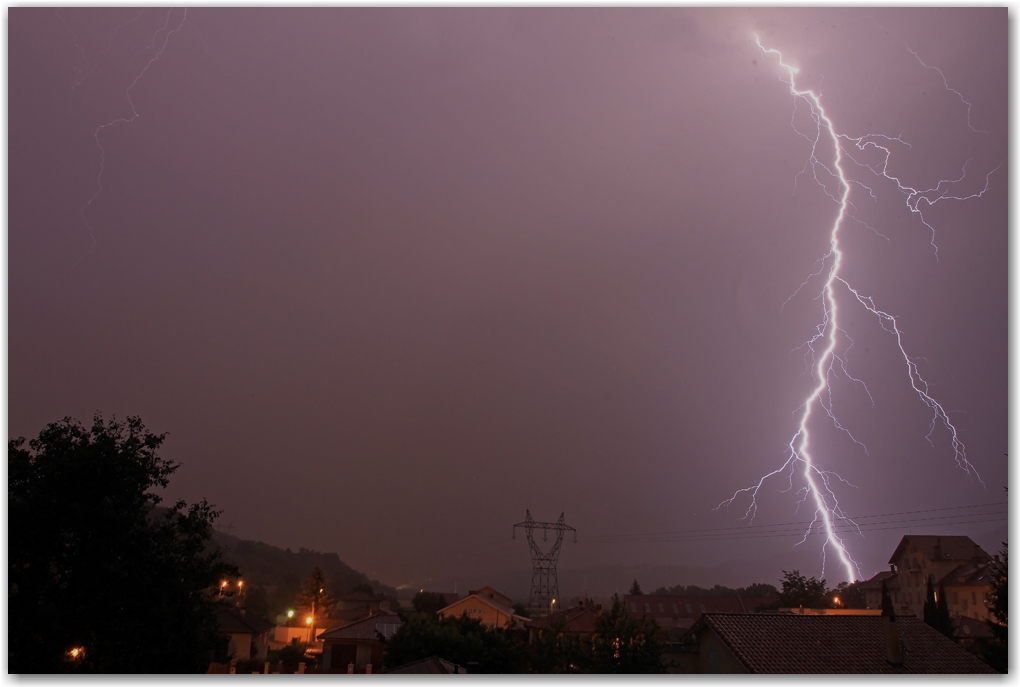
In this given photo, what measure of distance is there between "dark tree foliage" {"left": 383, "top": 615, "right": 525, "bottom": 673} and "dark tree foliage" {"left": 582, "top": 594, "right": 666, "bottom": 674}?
12.6 ft

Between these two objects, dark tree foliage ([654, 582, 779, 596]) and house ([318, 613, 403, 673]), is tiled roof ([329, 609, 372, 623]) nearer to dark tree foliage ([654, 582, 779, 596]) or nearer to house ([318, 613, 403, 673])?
house ([318, 613, 403, 673])

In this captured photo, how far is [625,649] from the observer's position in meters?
9.02

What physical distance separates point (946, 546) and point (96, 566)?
32.0m

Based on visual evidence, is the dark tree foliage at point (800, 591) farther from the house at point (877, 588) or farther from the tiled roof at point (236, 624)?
the tiled roof at point (236, 624)

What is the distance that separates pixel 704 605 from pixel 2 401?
1517 inches

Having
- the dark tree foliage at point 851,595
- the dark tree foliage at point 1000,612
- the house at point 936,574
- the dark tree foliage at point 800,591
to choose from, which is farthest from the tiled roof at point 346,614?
the dark tree foliage at point 1000,612

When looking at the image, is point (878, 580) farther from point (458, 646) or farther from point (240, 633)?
point (240, 633)

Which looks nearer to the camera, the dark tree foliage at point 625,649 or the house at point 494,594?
the dark tree foliage at point 625,649

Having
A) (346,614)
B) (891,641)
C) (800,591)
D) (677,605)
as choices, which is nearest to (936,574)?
(800,591)

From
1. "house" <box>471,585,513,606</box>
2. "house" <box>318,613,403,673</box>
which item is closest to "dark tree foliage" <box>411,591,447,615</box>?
"house" <box>471,585,513,606</box>

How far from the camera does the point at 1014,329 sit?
7.10 meters

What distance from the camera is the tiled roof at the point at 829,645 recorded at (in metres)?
8.95

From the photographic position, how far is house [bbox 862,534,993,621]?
23.9 metres

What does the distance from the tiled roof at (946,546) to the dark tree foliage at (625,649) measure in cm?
2431
